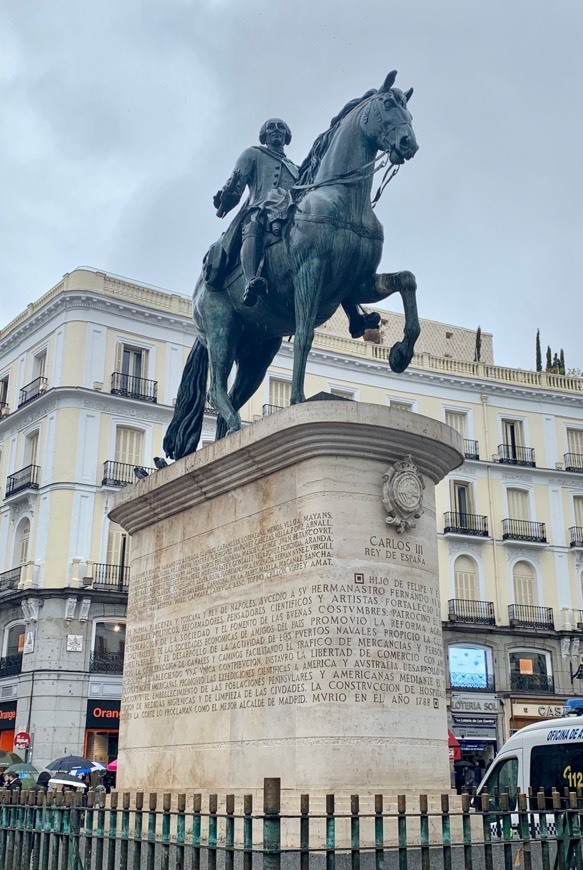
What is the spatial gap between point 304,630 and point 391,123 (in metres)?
4.71

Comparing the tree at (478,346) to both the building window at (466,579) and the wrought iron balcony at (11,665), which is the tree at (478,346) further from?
the wrought iron balcony at (11,665)

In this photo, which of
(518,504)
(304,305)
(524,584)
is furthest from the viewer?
(518,504)

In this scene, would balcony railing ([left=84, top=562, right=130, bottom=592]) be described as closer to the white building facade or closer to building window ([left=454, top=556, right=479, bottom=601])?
the white building facade

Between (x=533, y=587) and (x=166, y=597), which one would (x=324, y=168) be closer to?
(x=166, y=597)

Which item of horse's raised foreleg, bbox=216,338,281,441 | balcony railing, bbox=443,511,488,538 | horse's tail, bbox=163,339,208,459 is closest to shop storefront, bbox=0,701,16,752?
balcony railing, bbox=443,511,488,538

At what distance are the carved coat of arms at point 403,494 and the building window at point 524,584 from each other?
119 feet

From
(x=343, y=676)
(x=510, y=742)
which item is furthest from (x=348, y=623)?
(x=510, y=742)

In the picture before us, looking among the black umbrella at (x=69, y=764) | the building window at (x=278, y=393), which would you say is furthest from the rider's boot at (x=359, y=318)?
the building window at (x=278, y=393)

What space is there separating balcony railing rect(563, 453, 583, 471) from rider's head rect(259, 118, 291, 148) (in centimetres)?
3807

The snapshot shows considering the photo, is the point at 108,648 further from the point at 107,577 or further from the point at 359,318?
the point at 359,318

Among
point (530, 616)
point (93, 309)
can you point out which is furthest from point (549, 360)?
point (93, 309)

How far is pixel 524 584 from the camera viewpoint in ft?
145

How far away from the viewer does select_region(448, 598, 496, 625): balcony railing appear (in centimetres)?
4184

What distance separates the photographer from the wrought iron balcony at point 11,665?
3586 centimetres
